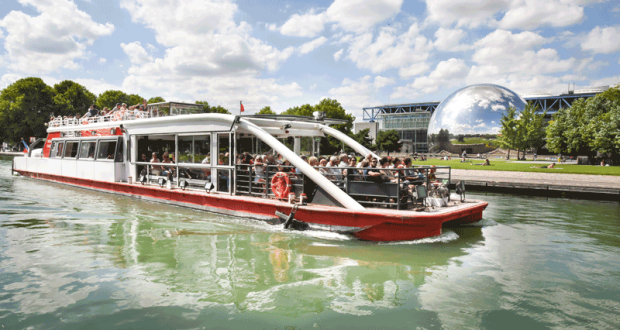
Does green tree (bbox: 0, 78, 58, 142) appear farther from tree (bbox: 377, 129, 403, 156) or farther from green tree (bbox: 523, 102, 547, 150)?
green tree (bbox: 523, 102, 547, 150)

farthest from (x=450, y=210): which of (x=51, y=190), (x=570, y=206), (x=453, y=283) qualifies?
(x=51, y=190)

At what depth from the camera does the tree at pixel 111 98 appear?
70.1 m

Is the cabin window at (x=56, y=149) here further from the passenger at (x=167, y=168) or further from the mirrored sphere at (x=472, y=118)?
the mirrored sphere at (x=472, y=118)

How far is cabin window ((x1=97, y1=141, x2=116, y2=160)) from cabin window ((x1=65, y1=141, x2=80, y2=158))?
8.36 ft

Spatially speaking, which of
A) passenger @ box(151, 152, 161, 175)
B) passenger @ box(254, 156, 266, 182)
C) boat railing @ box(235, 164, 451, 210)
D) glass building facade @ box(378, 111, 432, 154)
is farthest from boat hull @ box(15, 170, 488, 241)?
glass building facade @ box(378, 111, 432, 154)

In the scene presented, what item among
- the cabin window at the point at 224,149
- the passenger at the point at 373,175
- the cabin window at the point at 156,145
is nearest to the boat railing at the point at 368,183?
the passenger at the point at 373,175

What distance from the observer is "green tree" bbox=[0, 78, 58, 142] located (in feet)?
179

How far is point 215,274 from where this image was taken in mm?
6254

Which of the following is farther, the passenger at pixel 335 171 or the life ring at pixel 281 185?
the life ring at pixel 281 185

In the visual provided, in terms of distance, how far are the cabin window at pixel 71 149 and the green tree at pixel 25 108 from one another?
155 ft

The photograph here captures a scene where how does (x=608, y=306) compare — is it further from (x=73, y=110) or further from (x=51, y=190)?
(x=73, y=110)

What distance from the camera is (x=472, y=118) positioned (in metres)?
66.4

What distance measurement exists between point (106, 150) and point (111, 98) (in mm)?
63790

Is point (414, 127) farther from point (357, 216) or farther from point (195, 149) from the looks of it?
point (357, 216)
